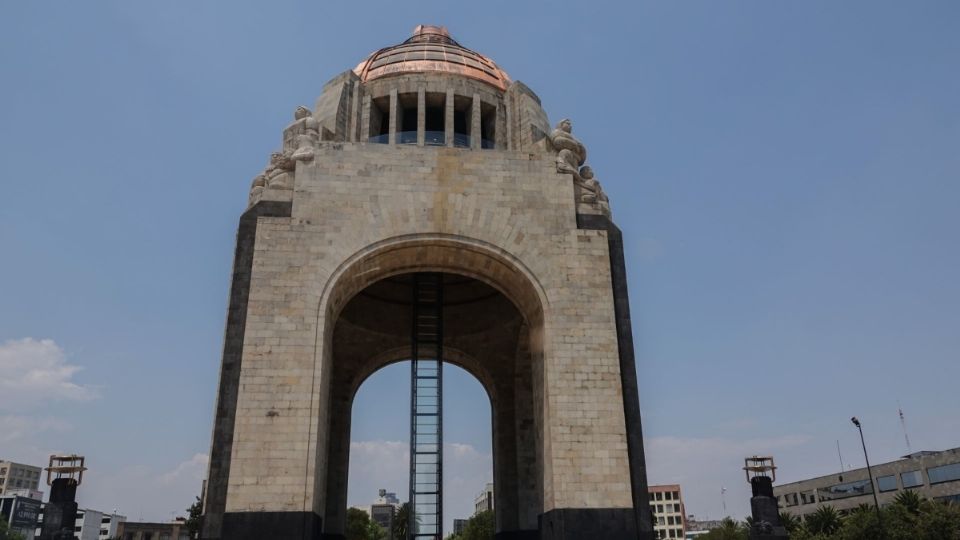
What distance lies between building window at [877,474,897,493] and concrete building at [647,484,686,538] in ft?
156

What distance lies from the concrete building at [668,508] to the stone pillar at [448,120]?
8921 centimetres

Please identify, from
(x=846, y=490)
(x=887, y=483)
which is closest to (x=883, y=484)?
(x=887, y=483)

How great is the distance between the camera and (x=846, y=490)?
187 feet

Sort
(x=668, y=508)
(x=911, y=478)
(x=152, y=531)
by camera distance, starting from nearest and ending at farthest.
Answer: (x=911, y=478) → (x=152, y=531) → (x=668, y=508)

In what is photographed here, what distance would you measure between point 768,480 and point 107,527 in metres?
98.7

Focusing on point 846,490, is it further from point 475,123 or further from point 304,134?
point 304,134

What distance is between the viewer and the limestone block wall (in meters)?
13.8

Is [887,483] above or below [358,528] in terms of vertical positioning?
above

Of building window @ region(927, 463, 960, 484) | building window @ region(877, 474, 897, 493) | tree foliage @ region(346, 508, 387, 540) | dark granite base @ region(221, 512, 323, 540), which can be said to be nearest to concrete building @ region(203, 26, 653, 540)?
dark granite base @ region(221, 512, 323, 540)

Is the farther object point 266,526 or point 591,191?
point 591,191

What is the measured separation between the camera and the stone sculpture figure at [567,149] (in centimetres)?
1767

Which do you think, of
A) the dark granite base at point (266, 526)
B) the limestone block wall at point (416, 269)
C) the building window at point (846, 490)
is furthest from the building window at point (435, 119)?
the building window at point (846, 490)

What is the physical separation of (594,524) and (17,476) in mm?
123737

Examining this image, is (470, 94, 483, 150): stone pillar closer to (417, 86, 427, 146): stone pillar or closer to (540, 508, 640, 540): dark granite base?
(417, 86, 427, 146): stone pillar
